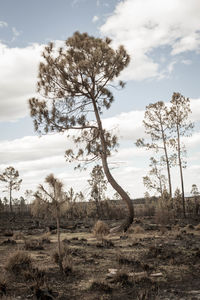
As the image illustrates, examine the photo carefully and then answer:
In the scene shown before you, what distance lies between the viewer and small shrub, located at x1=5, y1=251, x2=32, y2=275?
6.69 m

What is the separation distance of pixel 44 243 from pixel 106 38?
12.1 m

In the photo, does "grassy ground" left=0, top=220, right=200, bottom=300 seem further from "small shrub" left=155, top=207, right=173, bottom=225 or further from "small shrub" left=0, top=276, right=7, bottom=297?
"small shrub" left=155, top=207, right=173, bottom=225

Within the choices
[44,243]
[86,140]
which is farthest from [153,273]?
[86,140]

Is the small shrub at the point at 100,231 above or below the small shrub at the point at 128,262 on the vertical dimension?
below

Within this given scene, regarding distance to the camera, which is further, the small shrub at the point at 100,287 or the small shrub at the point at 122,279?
the small shrub at the point at 122,279

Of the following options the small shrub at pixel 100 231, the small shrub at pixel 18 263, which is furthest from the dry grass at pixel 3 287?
the small shrub at pixel 100 231

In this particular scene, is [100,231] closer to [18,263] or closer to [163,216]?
[163,216]

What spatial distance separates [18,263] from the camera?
6934mm

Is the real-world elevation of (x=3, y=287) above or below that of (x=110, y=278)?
above

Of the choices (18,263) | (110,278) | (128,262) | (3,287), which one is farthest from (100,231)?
(3,287)

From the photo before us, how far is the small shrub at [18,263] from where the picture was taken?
22.0 ft

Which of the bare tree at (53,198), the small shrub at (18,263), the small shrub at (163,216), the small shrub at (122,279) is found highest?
the bare tree at (53,198)

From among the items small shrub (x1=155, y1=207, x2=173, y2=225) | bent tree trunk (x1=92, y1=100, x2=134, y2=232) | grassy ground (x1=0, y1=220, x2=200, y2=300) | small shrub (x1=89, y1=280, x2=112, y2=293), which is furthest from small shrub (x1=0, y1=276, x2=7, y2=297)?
small shrub (x1=155, y1=207, x2=173, y2=225)

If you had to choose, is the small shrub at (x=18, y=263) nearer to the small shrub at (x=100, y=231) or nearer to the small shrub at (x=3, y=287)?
the small shrub at (x=3, y=287)
